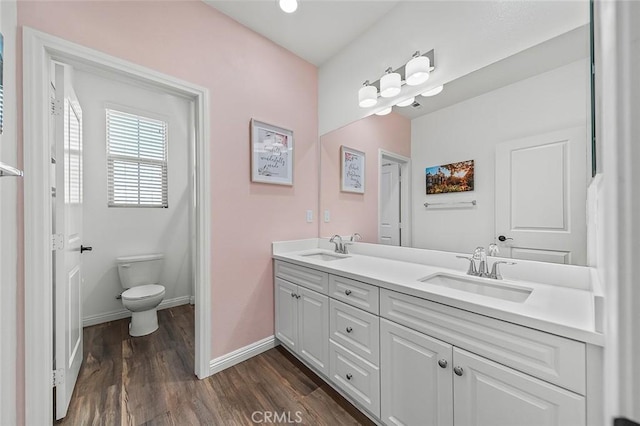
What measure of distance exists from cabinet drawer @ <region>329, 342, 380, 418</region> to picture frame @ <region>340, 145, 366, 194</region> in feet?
4.26

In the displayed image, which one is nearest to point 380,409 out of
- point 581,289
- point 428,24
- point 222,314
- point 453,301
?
point 453,301

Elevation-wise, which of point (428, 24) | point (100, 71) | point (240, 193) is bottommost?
point (240, 193)

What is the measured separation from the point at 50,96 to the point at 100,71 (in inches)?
11.9

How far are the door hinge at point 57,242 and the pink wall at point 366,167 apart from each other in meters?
1.84

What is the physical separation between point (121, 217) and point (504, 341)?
11.5 feet

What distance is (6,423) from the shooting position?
3.68 ft

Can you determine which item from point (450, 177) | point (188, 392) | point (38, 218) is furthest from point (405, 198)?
point (38, 218)

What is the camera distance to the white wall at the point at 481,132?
1.20 metres

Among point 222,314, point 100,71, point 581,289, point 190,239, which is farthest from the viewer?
point 190,239

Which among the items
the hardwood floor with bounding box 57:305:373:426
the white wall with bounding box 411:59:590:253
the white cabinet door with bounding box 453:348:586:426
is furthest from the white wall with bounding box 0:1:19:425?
the white wall with bounding box 411:59:590:253

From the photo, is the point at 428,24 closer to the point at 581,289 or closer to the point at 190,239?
the point at 581,289

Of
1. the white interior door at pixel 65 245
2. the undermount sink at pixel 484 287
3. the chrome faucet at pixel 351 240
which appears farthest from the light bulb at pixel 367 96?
the white interior door at pixel 65 245

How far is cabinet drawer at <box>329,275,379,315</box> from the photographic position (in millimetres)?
1393

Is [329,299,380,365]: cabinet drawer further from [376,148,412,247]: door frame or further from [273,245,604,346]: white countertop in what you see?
[376,148,412,247]: door frame
